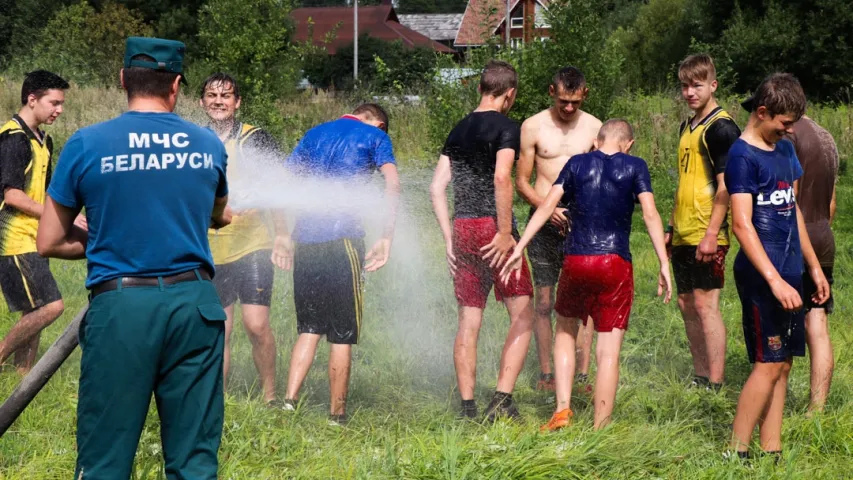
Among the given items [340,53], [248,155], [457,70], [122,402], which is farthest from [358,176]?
[340,53]

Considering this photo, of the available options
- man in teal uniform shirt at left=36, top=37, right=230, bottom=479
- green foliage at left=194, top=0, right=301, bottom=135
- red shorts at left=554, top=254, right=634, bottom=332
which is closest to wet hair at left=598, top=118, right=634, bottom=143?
red shorts at left=554, top=254, right=634, bottom=332

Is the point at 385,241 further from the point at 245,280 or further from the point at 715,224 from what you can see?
the point at 715,224

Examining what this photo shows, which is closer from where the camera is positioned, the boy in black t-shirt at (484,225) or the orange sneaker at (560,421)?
the orange sneaker at (560,421)

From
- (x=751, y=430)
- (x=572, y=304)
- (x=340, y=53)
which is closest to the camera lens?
(x=751, y=430)

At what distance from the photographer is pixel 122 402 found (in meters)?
3.20

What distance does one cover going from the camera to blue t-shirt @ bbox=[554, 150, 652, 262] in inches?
205

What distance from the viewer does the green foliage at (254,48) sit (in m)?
12.5

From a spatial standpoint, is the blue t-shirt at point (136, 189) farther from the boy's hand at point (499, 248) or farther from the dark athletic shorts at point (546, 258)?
the dark athletic shorts at point (546, 258)

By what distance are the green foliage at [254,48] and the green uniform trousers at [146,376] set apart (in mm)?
9471

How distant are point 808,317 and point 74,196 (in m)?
4.13

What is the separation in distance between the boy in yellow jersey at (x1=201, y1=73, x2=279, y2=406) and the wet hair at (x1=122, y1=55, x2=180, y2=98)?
237 centimetres

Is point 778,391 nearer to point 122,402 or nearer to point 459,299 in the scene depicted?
point 459,299

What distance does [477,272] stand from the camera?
18.8 ft

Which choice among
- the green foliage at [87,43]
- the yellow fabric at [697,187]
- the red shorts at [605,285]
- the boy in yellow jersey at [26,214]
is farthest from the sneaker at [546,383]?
the green foliage at [87,43]
